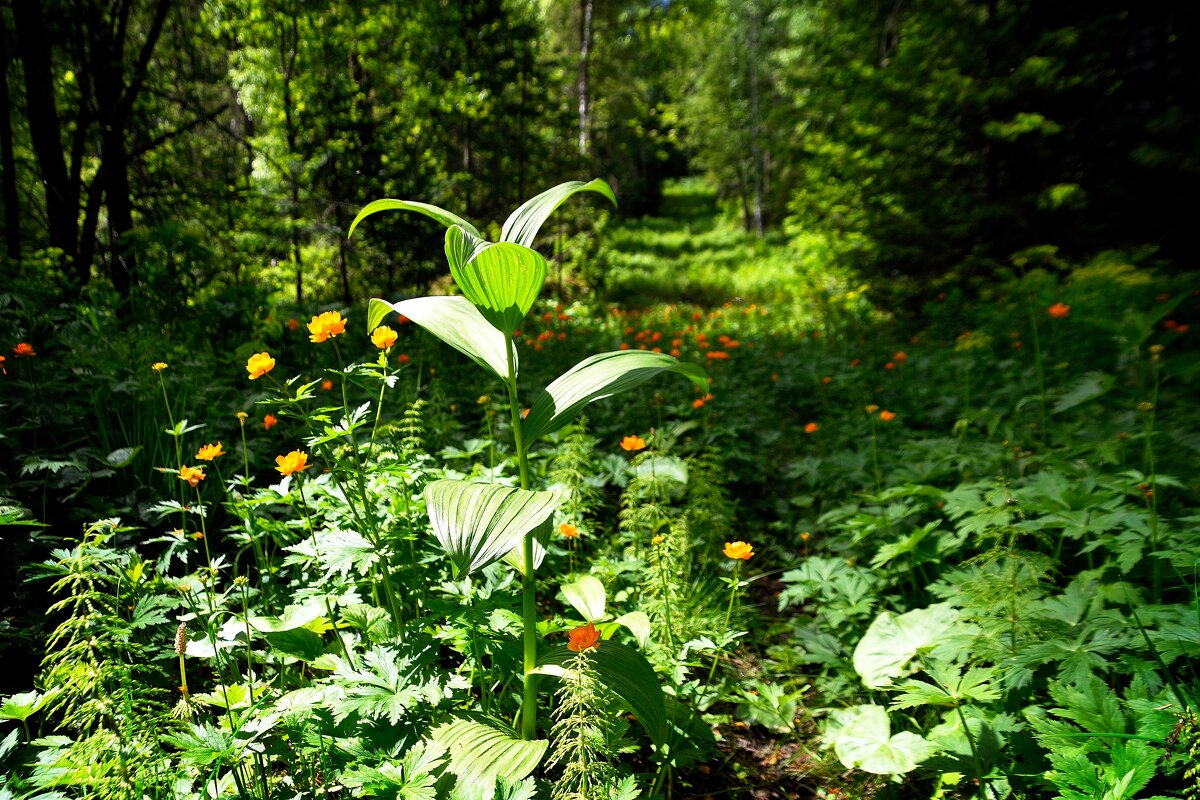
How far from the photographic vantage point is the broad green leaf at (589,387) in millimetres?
1202

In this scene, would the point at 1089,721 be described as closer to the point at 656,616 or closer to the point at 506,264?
the point at 656,616

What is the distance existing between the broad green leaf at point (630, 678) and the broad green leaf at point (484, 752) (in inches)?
5.5

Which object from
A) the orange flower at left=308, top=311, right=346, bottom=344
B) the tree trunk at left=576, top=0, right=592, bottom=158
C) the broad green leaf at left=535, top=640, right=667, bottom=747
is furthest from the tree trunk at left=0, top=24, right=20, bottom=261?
the tree trunk at left=576, top=0, right=592, bottom=158

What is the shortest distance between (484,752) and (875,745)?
897mm

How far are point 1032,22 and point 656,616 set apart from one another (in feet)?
22.3

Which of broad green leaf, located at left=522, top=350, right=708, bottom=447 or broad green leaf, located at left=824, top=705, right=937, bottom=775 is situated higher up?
broad green leaf, located at left=522, top=350, right=708, bottom=447

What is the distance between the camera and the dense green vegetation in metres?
1.13

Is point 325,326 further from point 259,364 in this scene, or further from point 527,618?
point 527,618

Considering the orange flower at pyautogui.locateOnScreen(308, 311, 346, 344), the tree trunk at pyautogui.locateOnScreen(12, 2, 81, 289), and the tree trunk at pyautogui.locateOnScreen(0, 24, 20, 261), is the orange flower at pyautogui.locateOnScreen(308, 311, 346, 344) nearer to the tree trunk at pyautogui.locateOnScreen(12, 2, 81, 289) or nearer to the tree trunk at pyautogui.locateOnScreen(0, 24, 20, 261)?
the tree trunk at pyautogui.locateOnScreen(12, 2, 81, 289)

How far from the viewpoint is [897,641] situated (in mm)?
1468

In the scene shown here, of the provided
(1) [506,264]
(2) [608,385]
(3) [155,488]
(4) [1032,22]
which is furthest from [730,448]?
(4) [1032,22]

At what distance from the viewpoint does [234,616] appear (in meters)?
1.37

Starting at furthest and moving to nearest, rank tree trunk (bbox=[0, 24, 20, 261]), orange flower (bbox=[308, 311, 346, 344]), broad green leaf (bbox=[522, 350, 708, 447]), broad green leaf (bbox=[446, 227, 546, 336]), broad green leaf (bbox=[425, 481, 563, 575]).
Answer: tree trunk (bbox=[0, 24, 20, 261])
orange flower (bbox=[308, 311, 346, 344])
broad green leaf (bbox=[522, 350, 708, 447])
broad green leaf (bbox=[446, 227, 546, 336])
broad green leaf (bbox=[425, 481, 563, 575])

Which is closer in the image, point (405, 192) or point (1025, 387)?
point (1025, 387)
